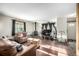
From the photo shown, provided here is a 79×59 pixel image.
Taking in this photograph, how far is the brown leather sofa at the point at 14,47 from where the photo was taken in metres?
1.65

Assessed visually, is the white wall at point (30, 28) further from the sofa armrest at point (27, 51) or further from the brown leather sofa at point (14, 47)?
the sofa armrest at point (27, 51)

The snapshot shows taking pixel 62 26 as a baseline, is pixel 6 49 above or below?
below

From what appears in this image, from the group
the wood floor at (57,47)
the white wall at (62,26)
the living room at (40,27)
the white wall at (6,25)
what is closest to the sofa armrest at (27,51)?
the living room at (40,27)

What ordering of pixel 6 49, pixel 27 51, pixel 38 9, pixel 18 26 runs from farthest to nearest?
pixel 18 26, pixel 38 9, pixel 27 51, pixel 6 49

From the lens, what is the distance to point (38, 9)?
2.01 meters

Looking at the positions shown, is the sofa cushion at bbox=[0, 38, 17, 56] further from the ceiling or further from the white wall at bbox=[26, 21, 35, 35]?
the ceiling

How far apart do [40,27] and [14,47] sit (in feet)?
2.63

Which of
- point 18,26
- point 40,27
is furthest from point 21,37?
point 40,27

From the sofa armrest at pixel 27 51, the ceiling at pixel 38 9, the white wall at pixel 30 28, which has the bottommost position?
the sofa armrest at pixel 27 51

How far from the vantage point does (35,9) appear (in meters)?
2.01

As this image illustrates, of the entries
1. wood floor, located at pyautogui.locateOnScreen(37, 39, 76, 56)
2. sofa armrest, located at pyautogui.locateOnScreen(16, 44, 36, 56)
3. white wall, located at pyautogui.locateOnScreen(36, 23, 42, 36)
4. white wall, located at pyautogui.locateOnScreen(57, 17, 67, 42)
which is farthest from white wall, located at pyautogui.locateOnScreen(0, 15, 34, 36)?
white wall, located at pyautogui.locateOnScreen(57, 17, 67, 42)

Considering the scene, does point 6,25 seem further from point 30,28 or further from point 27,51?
point 27,51

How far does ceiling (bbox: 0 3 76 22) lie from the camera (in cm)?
195

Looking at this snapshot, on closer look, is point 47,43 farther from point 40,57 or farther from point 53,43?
point 40,57
